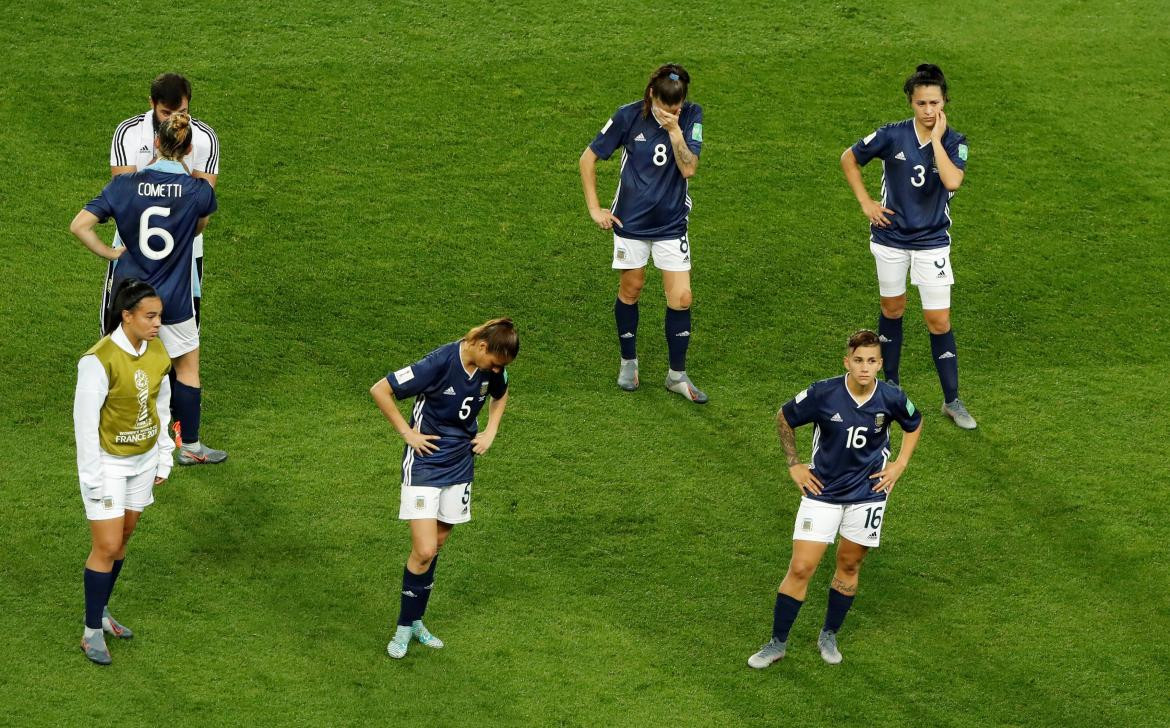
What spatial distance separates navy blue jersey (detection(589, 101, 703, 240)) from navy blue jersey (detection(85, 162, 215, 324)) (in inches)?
96.2

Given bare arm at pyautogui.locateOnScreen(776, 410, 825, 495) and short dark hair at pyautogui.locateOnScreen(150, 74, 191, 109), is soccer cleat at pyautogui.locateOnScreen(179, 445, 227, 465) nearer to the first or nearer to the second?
short dark hair at pyautogui.locateOnScreen(150, 74, 191, 109)

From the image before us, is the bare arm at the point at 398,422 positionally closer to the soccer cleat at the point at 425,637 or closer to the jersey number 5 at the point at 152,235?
the soccer cleat at the point at 425,637

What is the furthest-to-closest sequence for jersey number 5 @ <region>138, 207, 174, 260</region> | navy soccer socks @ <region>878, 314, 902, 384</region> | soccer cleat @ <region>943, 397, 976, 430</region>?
navy soccer socks @ <region>878, 314, 902, 384</region> → soccer cleat @ <region>943, 397, 976, 430</region> → jersey number 5 @ <region>138, 207, 174, 260</region>

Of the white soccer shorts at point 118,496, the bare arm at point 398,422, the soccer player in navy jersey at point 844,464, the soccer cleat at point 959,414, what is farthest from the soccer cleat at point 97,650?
the soccer cleat at point 959,414

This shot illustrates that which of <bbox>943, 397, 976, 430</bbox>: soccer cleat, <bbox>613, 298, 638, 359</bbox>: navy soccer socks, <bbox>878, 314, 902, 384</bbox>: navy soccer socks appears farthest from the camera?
<bbox>613, 298, 638, 359</bbox>: navy soccer socks

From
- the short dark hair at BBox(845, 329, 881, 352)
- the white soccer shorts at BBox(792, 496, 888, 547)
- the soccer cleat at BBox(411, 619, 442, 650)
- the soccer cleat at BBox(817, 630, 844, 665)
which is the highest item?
the short dark hair at BBox(845, 329, 881, 352)

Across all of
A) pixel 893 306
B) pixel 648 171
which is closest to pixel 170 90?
pixel 648 171

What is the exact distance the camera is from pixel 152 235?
727cm

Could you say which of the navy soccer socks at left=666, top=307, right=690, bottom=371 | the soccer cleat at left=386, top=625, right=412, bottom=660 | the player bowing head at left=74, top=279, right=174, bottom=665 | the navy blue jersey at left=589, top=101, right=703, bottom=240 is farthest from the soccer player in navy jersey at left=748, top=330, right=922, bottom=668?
the player bowing head at left=74, top=279, right=174, bottom=665

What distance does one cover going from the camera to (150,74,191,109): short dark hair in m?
7.40

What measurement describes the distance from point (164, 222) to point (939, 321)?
14.2 ft

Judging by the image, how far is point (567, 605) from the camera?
23.3 feet

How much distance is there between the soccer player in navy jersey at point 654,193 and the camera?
8.51 m

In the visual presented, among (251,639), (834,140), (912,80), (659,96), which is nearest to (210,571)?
(251,639)
